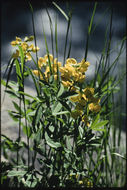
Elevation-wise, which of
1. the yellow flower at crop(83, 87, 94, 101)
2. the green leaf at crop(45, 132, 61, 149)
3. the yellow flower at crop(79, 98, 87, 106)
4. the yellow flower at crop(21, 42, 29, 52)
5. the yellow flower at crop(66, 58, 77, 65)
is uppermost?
the yellow flower at crop(21, 42, 29, 52)

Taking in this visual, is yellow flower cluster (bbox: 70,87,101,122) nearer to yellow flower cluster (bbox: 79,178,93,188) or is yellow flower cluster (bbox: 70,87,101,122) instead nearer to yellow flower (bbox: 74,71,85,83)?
yellow flower (bbox: 74,71,85,83)

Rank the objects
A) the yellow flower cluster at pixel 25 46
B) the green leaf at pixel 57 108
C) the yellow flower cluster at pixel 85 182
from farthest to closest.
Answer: the yellow flower cluster at pixel 85 182
the yellow flower cluster at pixel 25 46
the green leaf at pixel 57 108

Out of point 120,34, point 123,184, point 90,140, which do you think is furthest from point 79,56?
point 123,184

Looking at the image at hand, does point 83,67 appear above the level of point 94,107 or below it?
above

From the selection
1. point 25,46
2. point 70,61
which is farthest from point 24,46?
point 70,61

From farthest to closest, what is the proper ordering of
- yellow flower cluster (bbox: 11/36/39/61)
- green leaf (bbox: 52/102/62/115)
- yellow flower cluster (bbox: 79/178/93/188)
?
yellow flower cluster (bbox: 79/178/93/188) < yellow flower cluster (bbox: 11/36/39/61) < green leaf (bbox: 52/102/62/115)

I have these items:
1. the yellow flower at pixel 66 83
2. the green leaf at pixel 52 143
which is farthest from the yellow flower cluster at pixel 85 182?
the yellow flower at pixel 66 83

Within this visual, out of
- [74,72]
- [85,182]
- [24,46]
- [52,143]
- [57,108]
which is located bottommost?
[85,182]

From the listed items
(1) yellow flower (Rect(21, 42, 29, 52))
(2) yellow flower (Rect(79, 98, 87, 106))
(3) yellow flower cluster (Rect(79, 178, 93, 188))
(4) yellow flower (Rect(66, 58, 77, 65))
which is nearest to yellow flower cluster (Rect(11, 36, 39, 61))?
(1) yellow flower (Rect(21, 42, 29, 52))

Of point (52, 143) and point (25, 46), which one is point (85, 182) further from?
point (25, 46)

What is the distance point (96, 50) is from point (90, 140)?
41 cm

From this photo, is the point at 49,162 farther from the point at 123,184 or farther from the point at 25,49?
the point at 123,184

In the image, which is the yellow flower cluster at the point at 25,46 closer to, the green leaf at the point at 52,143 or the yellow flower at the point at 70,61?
the yellow flower at the point at 70,61

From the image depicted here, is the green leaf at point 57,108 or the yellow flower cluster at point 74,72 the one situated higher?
the yellow flower cluster at point 74,72
